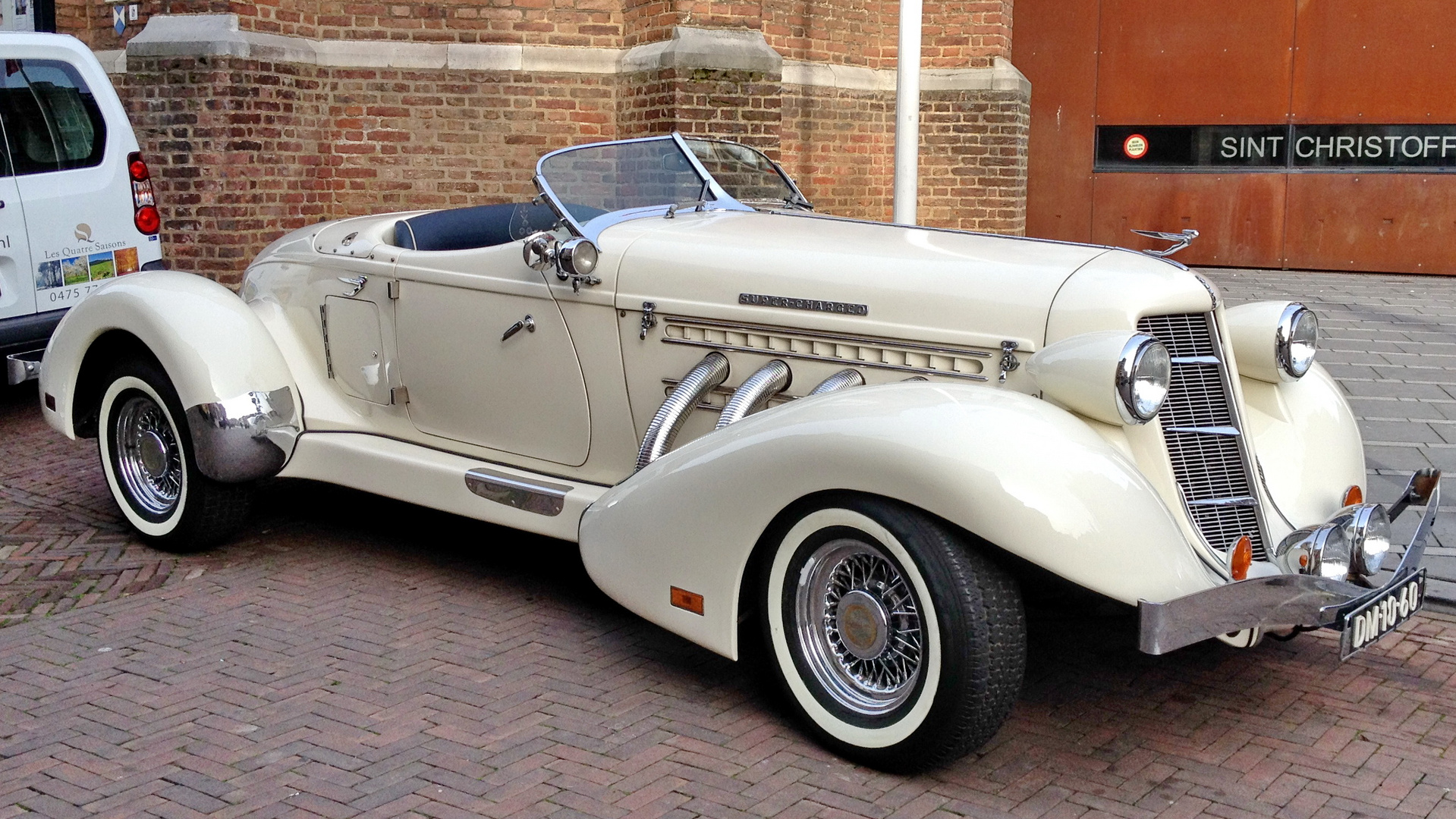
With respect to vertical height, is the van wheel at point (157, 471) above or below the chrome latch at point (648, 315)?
below

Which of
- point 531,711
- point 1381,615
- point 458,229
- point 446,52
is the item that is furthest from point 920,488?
point 446,52

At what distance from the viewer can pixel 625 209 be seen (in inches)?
189

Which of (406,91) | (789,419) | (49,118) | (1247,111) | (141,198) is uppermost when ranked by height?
(406,91)

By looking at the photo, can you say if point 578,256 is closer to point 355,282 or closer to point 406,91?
point 355,282

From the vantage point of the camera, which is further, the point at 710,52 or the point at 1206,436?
the point at 710,52

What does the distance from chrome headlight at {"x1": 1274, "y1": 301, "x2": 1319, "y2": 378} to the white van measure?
6106mm

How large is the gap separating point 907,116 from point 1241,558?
4.82 m

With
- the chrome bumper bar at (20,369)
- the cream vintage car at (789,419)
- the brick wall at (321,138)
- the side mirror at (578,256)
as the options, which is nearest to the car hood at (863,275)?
the cream vintage car at (789,419)

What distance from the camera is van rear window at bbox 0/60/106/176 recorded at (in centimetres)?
731

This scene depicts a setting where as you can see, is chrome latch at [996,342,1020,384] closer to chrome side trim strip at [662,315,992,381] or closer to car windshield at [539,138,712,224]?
chrome side trim strip at [662,315,992,381]

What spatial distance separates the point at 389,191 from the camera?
10.6 meters

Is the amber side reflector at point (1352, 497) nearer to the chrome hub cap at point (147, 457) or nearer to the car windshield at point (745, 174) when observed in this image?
the car windshield at point (745, 174)

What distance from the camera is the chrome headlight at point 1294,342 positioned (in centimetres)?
430

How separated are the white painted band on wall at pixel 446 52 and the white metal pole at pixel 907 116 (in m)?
2.71
